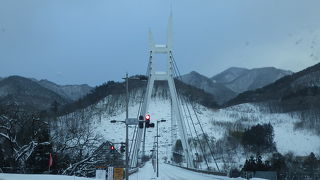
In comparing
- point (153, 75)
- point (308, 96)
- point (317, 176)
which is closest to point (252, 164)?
point (153, 75)

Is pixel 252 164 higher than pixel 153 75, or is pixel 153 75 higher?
pixel 153 75

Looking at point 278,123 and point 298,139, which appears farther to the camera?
point 278,123

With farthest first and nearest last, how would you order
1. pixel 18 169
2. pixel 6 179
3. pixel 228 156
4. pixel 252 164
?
pixel 228 156 → pixel 252 164 → pixel 18 169 → pixel 6 179

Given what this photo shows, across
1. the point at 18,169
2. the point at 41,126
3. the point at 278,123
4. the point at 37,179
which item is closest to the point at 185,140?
the point at 41,126

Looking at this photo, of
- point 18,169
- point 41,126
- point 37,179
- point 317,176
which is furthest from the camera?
point 41,126

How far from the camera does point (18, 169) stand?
145 feet

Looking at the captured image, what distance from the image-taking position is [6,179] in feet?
79.5

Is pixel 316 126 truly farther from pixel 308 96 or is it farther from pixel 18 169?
pixel 18 169

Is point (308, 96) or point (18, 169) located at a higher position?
point (308, 96)

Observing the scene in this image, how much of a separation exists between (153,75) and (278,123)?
12899 centimetres

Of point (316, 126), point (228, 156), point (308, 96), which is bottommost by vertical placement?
point (228, 156)

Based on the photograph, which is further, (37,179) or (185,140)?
(185,140)

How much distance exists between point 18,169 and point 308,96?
5823 inches

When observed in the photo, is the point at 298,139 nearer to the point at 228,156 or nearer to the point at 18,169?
the point at 228,156
